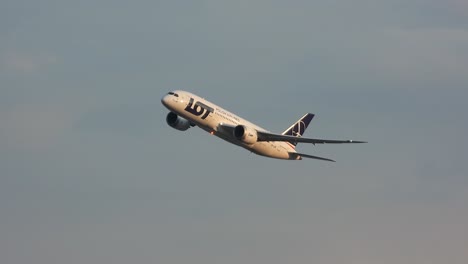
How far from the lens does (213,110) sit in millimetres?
127750

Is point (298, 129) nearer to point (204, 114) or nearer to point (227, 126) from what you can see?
point (227, 126)

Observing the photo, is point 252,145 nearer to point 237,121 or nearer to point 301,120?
point 237,121

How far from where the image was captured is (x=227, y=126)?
12862 cm

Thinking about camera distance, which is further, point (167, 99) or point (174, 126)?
point (174, 126)

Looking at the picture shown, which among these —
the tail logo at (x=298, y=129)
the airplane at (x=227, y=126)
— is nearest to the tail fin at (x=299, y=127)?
the tail logo at (x=298, y=129)

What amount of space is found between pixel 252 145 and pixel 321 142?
773 centimetres

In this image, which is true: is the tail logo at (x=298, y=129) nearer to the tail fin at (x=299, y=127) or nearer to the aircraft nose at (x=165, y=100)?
the tail fin at (x=299, y=127)

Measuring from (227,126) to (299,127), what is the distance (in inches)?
766

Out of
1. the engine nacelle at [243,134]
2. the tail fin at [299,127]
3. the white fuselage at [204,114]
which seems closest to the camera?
the white fuselage at [204,114]

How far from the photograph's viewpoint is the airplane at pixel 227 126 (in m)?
127

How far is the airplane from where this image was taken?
126812mm

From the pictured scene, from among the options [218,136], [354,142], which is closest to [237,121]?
[218,136]

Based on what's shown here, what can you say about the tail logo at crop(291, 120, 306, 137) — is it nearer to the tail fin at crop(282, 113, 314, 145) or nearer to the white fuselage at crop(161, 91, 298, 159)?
the tail fin at crop(282, 113, 314, 145)

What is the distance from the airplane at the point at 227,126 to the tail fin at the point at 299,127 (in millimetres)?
9020
